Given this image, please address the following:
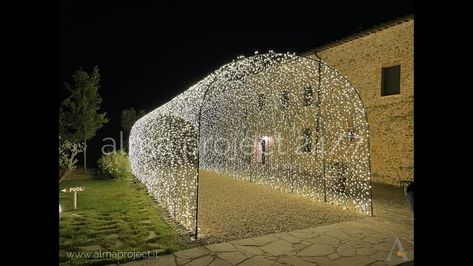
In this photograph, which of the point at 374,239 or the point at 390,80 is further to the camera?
the point at 390,80

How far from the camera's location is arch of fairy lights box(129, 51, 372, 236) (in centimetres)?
679

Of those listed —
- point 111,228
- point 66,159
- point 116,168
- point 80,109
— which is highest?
point 80,109

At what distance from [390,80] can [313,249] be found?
782cm

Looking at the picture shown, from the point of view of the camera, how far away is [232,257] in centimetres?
434

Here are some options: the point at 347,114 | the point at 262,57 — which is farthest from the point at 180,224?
the point at 347,114

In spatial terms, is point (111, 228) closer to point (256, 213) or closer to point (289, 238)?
point (256, 213)

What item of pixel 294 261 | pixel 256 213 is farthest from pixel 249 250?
pixel 256 213

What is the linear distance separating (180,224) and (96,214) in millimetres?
1997

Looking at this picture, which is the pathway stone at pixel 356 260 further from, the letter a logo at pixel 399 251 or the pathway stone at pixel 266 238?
the pathway stone at pixel 266 238

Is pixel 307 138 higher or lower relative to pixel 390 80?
lower

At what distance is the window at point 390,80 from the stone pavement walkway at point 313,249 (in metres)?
5.91

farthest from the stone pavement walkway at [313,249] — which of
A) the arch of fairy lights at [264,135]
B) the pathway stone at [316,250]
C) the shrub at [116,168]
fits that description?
the shrub at [116,168]

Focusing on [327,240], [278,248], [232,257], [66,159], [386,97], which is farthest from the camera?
[386,97]

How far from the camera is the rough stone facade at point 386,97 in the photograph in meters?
9.62
